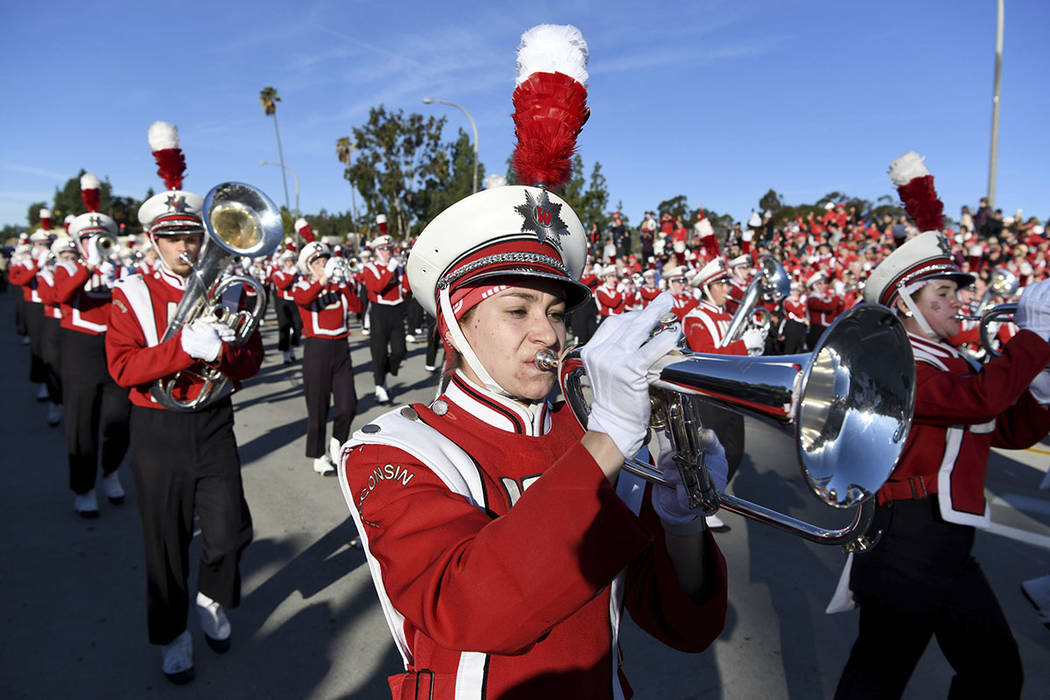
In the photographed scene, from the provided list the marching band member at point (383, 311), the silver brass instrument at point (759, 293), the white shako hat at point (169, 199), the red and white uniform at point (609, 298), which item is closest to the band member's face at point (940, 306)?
the silver brass instrument at point (759, 293)

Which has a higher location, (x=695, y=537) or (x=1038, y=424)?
(x=695, y=537)

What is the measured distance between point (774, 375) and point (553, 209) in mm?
800

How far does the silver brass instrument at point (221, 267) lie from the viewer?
3330 mm

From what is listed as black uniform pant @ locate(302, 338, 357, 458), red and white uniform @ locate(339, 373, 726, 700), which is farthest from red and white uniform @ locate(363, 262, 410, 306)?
red and white uniform @ locate(339, 373, 726, 700)

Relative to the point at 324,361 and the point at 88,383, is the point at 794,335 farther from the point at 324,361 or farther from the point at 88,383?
the point at 88,383

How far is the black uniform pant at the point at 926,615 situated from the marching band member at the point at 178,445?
3028mm

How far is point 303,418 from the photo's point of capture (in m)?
8.53

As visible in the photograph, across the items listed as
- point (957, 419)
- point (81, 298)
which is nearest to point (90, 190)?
point (81, 298)

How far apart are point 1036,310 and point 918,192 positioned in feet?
2.99

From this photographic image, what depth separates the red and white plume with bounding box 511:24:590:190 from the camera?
5.62 ft

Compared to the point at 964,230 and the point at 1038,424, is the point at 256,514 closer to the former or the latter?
the point at 1038,424

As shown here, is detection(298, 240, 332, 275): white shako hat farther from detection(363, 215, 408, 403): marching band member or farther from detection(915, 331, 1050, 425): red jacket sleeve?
detection(915, 331, 1050, 425): red jacket sleeve

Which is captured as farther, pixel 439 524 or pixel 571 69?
pixel 571 69

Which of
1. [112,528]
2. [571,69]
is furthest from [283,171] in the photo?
[571,69]
